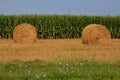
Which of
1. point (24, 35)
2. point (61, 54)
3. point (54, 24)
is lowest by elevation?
point (61, 54)

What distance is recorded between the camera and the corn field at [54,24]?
124 ft

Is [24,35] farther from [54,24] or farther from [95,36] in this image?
[54,24]

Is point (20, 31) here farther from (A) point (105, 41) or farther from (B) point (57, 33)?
(B) point (57, 33)

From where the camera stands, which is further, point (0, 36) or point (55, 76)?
point (0, 36)

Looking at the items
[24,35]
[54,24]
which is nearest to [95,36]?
[24,35]

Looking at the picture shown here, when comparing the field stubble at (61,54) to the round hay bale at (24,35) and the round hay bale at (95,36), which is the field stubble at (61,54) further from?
the round hay bale at (24,35)

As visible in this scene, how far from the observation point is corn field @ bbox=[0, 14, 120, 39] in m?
37.8

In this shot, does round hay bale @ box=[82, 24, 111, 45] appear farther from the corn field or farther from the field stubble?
the corn field

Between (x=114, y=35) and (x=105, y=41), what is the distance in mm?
13800

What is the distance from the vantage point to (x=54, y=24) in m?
38.3

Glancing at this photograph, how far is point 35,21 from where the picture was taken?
38.1 m

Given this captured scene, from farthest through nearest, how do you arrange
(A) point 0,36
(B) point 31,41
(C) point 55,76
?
(A) point 0,36 < (B) point 31,41 < (C) point 55,76

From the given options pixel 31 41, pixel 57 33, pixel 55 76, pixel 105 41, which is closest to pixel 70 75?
pixel 55 76

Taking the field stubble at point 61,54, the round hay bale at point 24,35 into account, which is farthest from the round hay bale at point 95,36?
the round hay bale at point 24,35
